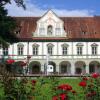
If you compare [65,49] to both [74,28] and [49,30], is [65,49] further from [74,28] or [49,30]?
[49,30]

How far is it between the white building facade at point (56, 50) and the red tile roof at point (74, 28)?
0.30 meters

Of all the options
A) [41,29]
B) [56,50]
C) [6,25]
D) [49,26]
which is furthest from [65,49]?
[6,25]

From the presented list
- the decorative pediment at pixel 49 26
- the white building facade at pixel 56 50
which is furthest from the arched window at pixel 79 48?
the decorative pediment at pixel 49 26

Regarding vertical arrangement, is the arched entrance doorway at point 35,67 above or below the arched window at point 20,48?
below

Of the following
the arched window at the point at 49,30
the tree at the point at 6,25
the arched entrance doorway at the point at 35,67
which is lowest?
the arched entrance doorway at the point at 35,67

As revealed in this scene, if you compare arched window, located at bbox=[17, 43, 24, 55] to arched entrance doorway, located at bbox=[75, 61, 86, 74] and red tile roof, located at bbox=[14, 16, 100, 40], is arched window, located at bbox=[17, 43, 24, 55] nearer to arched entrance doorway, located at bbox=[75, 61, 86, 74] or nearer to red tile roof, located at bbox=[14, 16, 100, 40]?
red tile roof, located at bbox=[14, 16, 100, 40]

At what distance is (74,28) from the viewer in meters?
59.1

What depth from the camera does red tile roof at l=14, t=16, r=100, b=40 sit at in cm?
5847

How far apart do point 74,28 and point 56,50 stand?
369 cm

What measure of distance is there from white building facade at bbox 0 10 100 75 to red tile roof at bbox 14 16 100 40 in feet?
0.98

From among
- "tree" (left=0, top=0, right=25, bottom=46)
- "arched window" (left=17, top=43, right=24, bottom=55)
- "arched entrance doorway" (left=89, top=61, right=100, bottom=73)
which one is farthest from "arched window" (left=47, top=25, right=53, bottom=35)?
"tree" (left=0, top=0, right=25, bottom=46)

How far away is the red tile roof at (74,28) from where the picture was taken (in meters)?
58.5

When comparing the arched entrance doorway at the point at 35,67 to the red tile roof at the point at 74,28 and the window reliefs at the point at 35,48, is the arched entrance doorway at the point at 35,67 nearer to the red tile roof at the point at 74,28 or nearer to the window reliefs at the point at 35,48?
the window reliefs at the point at 35,48

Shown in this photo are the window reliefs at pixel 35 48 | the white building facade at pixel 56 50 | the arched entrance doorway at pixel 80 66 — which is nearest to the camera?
the white building facade at pixel 56 50
